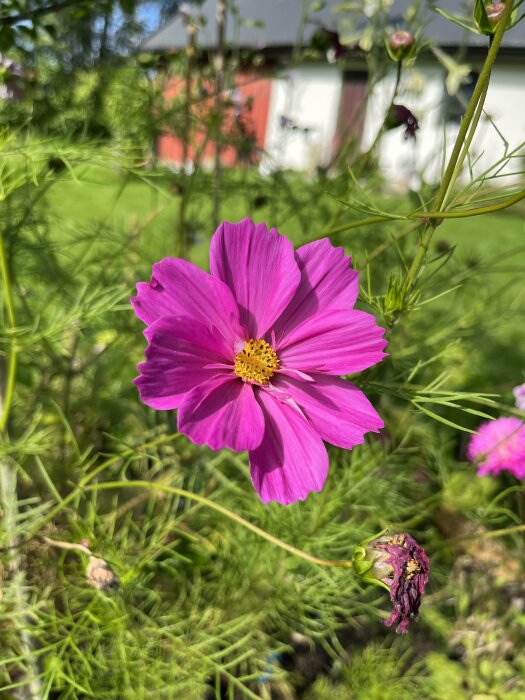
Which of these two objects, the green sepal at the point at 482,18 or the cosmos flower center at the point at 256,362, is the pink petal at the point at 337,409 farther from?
the green sepal at the point at 482,18

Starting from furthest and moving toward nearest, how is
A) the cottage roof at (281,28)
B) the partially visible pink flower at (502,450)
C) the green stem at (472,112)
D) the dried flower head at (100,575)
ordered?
the cottage roof at (281,28)
the partially visible pink flower at (502,450)
the dried flower head at (100,575)
the green stem at (472,112)

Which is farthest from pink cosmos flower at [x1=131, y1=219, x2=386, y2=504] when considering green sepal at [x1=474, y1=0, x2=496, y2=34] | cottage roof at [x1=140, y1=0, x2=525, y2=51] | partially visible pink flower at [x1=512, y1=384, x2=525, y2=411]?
cottage roof at [x1=140, y1=0, x2=525, y2=51]

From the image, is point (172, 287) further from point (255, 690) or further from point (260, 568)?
point (255, 690)

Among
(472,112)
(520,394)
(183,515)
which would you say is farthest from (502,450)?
(472,112)

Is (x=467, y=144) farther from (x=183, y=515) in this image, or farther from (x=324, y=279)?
(x=183, y=515)

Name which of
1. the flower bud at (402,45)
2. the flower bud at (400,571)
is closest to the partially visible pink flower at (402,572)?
the flower bud at (400,571)

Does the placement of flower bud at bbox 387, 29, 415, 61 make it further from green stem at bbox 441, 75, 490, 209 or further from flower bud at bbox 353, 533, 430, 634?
flower bud at bbox 353, 533, 430, 634
